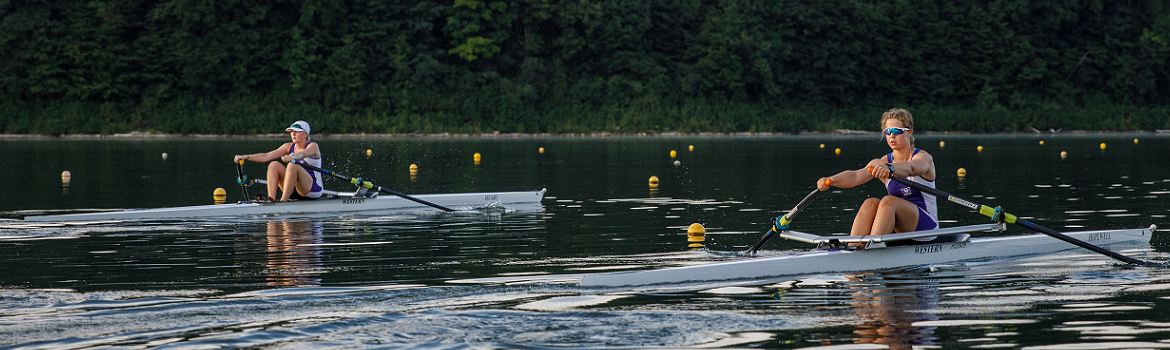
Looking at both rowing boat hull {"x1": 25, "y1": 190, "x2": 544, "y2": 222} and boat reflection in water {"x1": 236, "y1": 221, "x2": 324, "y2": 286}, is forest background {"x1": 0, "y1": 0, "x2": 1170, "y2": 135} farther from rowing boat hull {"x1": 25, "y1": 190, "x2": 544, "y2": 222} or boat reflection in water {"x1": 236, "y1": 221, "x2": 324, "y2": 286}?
boat reflection in water {"x1": 236, "y1": 221, "x2": 324, "y2": 286}

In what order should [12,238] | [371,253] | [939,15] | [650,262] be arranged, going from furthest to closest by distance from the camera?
[939,15] → [12,238] → [371,253] → [650,262]

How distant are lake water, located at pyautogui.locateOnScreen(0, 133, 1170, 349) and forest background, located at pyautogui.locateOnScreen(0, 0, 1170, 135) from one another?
115 feet

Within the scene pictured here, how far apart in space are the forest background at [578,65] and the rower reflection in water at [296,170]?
37.2m

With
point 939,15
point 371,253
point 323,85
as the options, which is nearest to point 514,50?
point 323,85

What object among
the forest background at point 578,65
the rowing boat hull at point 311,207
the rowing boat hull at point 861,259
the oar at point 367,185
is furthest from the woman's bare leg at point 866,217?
the forest background at point 578,65

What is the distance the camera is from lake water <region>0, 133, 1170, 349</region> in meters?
6.05

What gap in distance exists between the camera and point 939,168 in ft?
79.9

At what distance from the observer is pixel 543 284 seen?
789 cm

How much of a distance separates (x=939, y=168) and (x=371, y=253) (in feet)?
57.1

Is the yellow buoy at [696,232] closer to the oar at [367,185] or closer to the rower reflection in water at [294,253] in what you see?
the rower reflection in water at [294,253]

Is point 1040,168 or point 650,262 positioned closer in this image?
point 650,262

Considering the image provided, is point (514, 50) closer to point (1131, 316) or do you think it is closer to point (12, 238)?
point (12, 238)

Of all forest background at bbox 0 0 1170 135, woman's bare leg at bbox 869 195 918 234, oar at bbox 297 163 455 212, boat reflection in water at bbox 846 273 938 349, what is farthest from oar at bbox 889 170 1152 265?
forest background at bbox 0 0 1170 135

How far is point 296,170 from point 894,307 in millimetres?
9289
